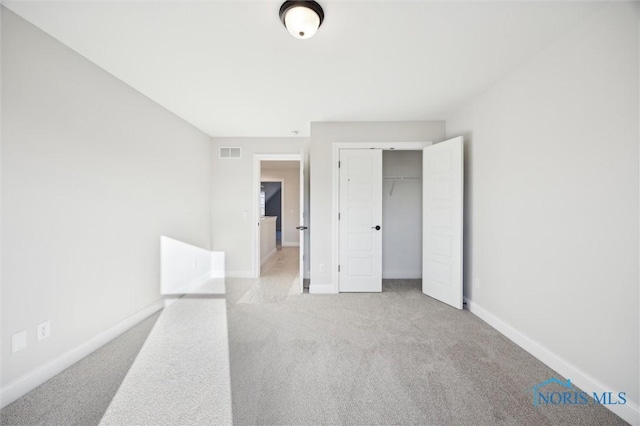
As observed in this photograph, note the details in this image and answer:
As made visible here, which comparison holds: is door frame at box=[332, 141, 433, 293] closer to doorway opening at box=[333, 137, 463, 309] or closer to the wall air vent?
doorway opening at box=[333, 137, 463, 309]

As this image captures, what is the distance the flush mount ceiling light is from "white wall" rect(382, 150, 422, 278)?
9.86 ft

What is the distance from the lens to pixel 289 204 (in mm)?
8484

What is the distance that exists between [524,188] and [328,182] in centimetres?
223

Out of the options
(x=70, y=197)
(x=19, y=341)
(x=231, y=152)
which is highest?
(x=231, y=152)

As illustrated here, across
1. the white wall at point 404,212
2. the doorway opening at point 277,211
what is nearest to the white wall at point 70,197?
the doorway opening at point 277,211

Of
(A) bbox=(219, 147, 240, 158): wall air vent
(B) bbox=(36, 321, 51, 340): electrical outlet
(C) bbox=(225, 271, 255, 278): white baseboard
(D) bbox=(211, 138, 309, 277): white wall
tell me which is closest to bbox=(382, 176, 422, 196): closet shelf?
(D) bbox=(211, 138, 309, 277): white wall

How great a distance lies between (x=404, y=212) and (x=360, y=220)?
1.08 meters

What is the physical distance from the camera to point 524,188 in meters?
2.26

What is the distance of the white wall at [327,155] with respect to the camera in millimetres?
3717

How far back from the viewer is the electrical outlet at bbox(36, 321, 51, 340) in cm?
180

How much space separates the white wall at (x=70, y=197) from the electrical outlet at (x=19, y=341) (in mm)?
30

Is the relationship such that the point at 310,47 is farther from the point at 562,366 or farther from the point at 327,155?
the point at 562,366

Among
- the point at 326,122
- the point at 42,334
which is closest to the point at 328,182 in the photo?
the point at 326,122

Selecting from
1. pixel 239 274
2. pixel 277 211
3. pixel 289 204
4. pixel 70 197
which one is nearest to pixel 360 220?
pixel 239 274
